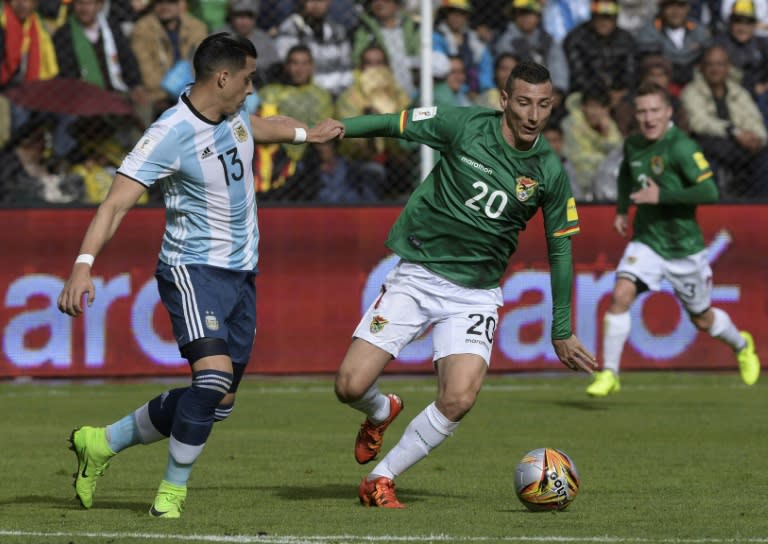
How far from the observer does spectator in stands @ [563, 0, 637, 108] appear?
15.9 meters

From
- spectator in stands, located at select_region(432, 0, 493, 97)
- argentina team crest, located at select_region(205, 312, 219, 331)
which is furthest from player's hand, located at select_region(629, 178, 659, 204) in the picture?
argentina team crest, located at select_region(205, 312, 219, 331)

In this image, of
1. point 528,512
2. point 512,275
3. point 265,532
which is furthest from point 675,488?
point 512,275

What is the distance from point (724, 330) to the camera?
12812 mm

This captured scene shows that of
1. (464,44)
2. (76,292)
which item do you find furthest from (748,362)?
(76,292)

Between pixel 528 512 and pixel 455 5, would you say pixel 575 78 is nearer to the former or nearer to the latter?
pixel 455 5

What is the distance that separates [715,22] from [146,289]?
22.6 feet

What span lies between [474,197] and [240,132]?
4.13ft

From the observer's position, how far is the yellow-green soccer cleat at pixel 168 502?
6.91m

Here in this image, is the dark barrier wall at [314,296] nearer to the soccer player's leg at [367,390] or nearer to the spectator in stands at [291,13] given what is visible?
the spectator in stands at [291,13]

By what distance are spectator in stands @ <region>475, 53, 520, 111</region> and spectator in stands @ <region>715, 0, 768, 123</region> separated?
233cm

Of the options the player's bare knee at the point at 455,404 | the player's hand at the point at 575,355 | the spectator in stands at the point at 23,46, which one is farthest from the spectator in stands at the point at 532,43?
the player's bare knee at the point at 455,404

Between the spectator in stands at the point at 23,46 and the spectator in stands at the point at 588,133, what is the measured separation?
→ 510 cm

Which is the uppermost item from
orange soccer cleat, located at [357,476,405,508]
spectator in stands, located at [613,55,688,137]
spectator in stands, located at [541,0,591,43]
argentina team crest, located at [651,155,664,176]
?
spectator in stands, located at [541,0,591,43]

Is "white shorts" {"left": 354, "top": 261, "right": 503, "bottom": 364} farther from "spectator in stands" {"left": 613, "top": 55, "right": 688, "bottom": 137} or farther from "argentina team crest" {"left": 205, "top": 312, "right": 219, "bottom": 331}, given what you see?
"spectator in stands" {"left": 613, "top": 55, "right": 688, "bottom": 137}
